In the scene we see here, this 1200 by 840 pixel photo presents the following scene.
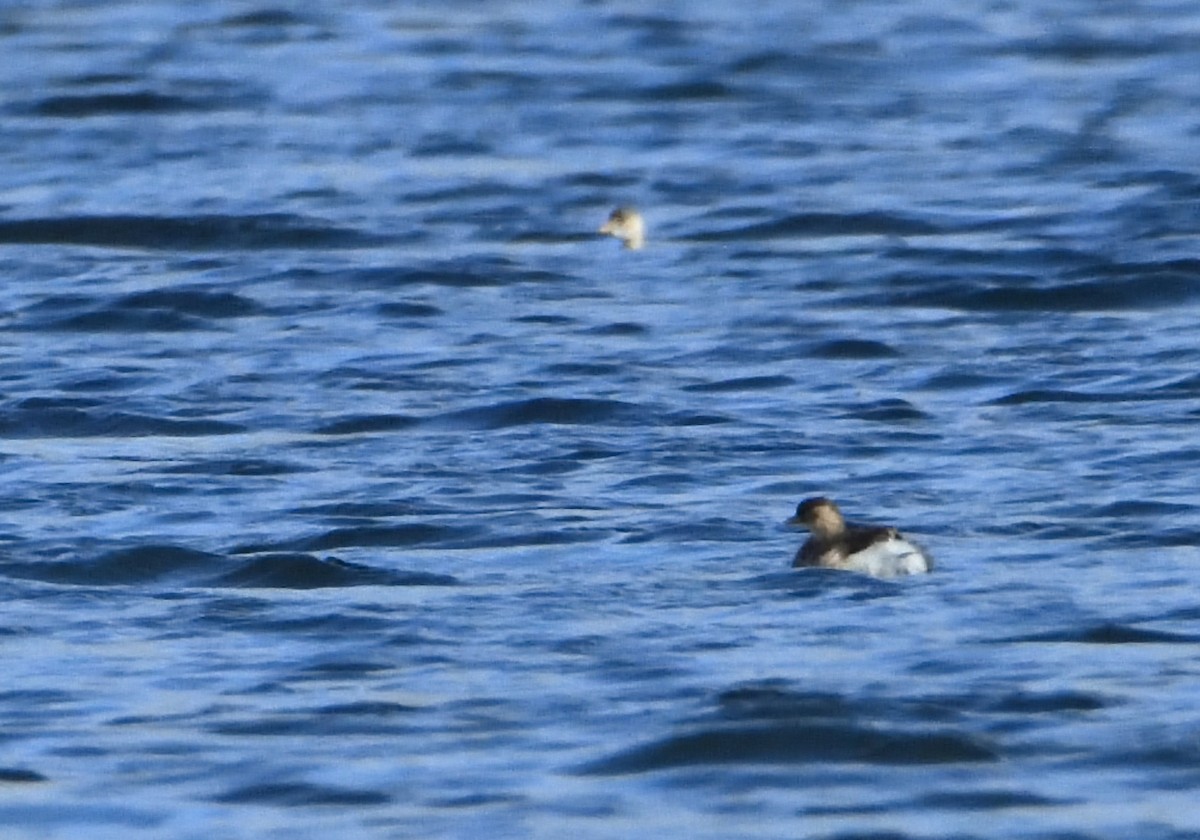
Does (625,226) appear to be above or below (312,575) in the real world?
above

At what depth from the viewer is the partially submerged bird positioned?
12.0m

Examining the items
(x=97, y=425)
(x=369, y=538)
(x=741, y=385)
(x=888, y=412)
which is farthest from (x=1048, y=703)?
(x=97, y=425)

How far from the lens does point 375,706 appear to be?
10.8 meters

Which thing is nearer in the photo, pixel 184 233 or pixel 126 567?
pixel 126 567

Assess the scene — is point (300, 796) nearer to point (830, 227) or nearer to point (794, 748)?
point (794, 748)

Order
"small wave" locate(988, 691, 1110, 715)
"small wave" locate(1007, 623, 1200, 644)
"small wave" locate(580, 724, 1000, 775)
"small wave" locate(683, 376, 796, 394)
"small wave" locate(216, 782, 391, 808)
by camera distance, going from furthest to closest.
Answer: "small wave" locate(683, 376, 796, 394) → "small wave" locate(1007, 623, 1200, 644) → "small wave" locate(988, 691, 1110, 715) → "small wave" locate(580, 724, 1000, 775) → "small wave" locate(216, 782, 391, 808)

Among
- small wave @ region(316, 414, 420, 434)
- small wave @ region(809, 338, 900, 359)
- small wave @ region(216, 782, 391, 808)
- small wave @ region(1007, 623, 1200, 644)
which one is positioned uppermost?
small wave @ region(316, 414, 420, 434)

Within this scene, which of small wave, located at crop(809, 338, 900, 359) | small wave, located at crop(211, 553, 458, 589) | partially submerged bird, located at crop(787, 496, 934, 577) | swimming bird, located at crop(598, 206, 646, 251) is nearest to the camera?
partially submerged bird, located at crop(787, 496, 934, 577)

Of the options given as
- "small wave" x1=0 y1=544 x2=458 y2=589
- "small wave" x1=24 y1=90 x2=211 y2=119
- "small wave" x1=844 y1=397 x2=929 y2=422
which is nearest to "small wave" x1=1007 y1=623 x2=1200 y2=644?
"small wave" x1=0 y1=544 x2=458 y2=589

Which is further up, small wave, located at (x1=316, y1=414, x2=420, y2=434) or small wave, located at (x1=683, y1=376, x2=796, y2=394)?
small wave, located at (x1=316, y1=414, x2=420, y2=434)

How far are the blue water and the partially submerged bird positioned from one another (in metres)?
0.07

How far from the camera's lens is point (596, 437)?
15.6 meters

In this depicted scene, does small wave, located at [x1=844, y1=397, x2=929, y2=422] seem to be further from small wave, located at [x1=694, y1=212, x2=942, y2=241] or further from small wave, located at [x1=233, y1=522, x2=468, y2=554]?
small wave, located at [x1=694, y1=212, x2=942, y2=241]

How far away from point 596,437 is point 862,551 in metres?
3.69
